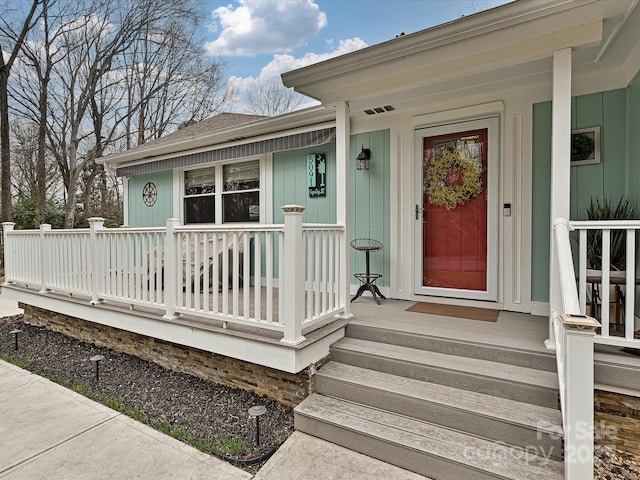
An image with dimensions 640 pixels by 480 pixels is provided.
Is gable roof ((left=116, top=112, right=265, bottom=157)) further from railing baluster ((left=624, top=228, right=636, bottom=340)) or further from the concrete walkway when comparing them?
railing baluster ((left=624, top=228, right=636, bottom=340))

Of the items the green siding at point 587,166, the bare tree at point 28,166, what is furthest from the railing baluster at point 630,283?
the bare tree at point 28,166

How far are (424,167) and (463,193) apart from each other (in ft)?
1.76

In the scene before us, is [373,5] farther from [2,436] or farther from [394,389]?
[2,436]

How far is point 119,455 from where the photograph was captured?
2350mm

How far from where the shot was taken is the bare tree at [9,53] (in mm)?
10398

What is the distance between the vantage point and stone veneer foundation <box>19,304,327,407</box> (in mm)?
2854

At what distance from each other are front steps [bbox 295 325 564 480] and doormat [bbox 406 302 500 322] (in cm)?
79

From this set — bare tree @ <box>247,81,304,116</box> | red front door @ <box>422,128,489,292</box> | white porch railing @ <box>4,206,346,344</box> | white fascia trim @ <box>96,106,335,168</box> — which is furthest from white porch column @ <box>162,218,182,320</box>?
bare tree @ <box>247,81,304,116</box>

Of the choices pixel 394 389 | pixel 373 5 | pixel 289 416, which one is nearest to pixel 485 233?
pixel 394 389

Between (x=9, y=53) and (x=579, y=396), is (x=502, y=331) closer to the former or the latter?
(x=579, y=396)

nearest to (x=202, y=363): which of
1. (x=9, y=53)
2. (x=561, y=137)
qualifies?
(x=561, y=137)

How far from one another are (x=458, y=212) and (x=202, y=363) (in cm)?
310

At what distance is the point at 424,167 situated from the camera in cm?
409

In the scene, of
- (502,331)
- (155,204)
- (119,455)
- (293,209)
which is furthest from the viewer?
(155,204)
